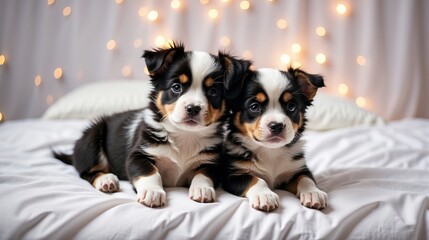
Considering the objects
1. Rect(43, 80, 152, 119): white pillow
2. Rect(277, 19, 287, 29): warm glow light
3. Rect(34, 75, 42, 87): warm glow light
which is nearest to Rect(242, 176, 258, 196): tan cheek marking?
Rect(43, 80, 152, 119): white pillow

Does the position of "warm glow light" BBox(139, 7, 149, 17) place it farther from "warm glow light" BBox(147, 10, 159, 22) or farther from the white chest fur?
the white chest fur

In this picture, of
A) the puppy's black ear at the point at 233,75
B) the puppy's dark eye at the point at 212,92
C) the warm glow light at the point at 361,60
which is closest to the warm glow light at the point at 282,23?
the warm glow light at the point at 361,60

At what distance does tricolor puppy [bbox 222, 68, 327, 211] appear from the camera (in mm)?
1491

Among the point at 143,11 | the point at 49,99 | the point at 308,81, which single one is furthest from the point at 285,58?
the point at 49,99

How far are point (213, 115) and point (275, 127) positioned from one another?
25 centimetres

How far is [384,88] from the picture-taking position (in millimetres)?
3695

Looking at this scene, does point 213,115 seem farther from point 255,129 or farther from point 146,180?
point 146,180

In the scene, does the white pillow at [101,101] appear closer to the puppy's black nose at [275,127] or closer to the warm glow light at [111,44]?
the warm glow light at [111,44]

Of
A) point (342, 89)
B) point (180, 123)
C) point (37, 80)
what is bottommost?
point (342, 89)

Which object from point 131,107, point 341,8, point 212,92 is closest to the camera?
point 212,92

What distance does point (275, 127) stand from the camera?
1462 millimetres

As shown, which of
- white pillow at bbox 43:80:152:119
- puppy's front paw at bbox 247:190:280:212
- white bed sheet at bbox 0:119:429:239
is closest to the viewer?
white bed sheet at bbox 0:119:429:239

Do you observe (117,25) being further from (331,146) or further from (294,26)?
(331,146)

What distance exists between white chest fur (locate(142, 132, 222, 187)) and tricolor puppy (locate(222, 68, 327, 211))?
117mm
